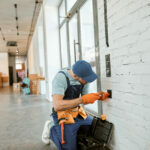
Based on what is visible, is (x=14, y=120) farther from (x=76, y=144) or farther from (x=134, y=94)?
(x=134, y=94)

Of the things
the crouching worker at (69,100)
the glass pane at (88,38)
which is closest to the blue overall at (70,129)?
the crouching worker at (69,100)

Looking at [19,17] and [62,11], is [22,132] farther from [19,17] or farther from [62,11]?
[19,17]

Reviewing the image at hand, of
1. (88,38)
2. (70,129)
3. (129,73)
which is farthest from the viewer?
(88,38)

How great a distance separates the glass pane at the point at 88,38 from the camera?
2520mm

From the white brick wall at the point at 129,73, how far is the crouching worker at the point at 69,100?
0.71 ft

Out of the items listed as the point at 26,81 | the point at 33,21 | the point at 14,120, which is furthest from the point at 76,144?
the point at 33,21

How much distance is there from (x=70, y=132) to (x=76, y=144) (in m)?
0.15

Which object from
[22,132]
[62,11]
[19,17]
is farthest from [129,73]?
[19,17]

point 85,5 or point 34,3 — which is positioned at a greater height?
point 34,3

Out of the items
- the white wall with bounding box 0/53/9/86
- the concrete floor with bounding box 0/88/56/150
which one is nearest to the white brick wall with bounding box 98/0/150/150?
the concrete floor with bounding box 0/88/56/150

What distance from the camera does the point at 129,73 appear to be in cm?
132

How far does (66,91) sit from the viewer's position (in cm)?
170

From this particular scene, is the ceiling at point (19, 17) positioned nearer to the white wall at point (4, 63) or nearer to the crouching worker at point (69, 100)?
the crouching worker at point (69, 100)

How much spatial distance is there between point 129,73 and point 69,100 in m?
0.59
